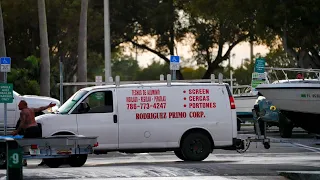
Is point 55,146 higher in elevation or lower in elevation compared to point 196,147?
higher

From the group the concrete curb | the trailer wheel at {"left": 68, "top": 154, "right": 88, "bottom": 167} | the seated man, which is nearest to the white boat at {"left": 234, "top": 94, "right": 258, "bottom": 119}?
the trailer wheel at {"left": 68, "top": 154, "right": 88, "bottom": 167}

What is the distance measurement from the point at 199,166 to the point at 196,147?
9.46 feet

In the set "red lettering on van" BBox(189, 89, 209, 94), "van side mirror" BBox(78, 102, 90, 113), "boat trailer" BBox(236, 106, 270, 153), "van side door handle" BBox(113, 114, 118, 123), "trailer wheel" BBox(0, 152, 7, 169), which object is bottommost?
"trailer wheel" BBox(0, 152, 7, 169)

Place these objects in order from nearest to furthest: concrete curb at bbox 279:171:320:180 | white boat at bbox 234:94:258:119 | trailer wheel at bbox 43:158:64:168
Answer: concrete curb at bbox 279:171:320:180 < trailer wheel at bbox 43:158:64:168 < white boat at bbox 234:94:258:119

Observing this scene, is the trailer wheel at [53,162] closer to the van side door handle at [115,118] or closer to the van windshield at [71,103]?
the van windshield at [71,103]

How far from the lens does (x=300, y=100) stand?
29.8 m

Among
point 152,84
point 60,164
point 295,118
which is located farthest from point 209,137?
point 295,118

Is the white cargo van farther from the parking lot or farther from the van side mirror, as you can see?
the parking lot

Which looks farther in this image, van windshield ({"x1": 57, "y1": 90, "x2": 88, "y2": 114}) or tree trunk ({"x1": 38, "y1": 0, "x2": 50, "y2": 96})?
tree trunk ({"x1": 38, "y1": 0, "x2": 50, "y2": 96})

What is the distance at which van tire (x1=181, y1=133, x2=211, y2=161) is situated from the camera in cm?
2211

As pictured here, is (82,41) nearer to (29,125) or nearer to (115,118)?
(115,118)

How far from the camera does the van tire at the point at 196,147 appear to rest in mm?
22109

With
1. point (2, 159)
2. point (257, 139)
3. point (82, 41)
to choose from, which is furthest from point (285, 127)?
point (2, 159)

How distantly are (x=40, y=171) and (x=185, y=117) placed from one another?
4.94 metres
